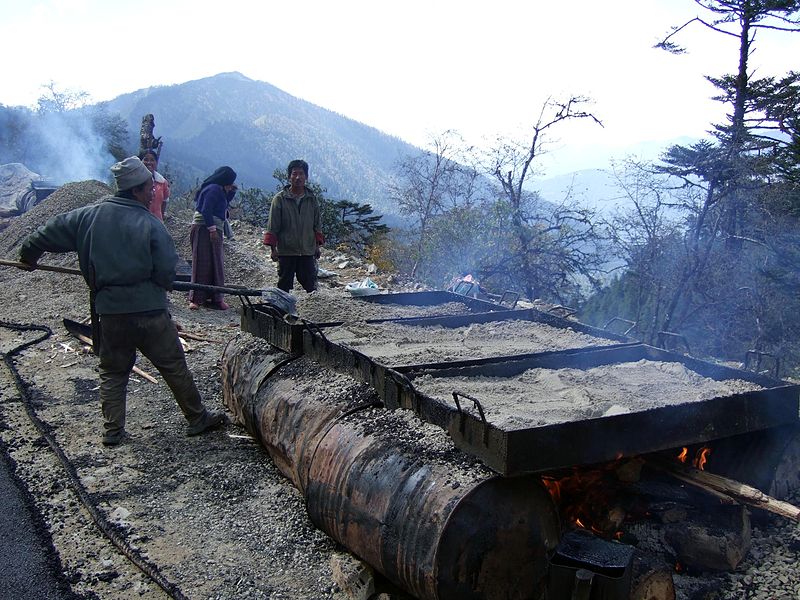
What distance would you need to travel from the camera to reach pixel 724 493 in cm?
339

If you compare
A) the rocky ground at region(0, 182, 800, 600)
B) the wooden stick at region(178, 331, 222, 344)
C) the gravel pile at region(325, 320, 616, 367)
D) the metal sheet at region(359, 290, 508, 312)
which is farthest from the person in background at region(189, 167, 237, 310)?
the gravel pile at region(325, 320, 616, 367)

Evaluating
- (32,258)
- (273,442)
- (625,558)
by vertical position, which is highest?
(32,258)

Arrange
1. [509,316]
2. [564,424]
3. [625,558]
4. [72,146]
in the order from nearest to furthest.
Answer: [625,558], [564,424], [509,316], [72,146]

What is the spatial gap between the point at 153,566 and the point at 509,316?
3.47 metres

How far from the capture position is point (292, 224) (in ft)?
25.4

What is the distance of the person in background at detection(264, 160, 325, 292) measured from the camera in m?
7.65

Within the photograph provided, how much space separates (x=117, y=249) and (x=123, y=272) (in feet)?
0.57

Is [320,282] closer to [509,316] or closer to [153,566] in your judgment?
[509,316]

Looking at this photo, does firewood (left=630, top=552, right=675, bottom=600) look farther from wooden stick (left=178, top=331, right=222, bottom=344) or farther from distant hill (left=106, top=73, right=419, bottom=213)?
distant hill (left=106, top=73, right=419, bottom=213)

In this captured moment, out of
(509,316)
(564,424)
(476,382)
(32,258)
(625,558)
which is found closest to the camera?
(625,558)

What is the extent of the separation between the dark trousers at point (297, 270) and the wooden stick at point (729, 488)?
16.8ft

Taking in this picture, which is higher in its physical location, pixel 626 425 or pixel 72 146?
pixel 72 146

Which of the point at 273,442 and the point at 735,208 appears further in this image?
the point at 735,208

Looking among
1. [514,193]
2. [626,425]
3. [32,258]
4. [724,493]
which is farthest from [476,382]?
[514,193]
